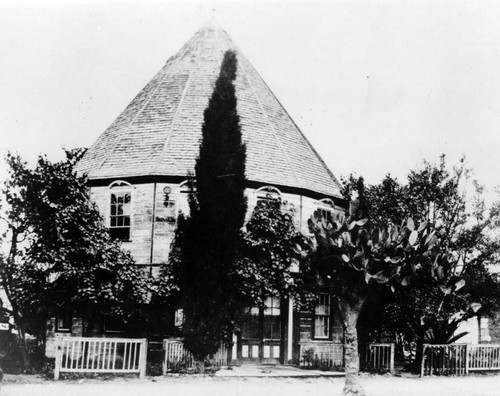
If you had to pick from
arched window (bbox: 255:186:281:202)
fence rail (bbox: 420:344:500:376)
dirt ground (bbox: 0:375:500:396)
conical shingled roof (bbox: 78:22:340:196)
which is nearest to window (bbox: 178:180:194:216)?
conical shingled roof (bbox: 78:22:340:196)

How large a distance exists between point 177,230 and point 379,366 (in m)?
8.89

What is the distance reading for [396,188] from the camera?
24078 millimetres

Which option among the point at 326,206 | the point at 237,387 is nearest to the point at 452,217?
the point at 326,206

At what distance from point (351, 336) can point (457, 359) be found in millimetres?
6957

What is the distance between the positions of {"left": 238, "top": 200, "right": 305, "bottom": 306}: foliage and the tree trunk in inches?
183

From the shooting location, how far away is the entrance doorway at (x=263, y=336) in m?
22.2

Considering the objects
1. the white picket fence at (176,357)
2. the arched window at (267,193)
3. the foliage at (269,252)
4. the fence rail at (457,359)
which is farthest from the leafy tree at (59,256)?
the fence rail at (457,359)

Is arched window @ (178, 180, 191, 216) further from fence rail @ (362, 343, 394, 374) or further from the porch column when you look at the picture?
fence rail @ (362, 343, 394, 374)

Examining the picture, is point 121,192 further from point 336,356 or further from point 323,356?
point 336,356

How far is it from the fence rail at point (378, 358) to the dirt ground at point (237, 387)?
4.41 ft

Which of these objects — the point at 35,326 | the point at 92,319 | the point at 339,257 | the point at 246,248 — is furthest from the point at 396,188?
the point at 35,326

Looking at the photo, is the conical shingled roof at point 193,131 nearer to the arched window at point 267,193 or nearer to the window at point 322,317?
the arched window at point 267,193

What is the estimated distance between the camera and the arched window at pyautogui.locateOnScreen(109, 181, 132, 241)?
22.9 metres

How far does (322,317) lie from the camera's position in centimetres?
2409
